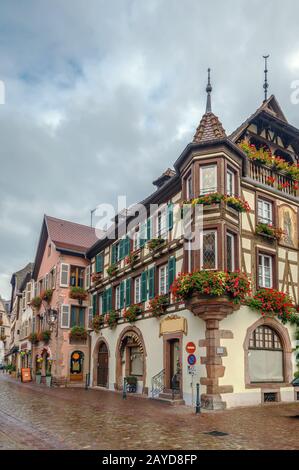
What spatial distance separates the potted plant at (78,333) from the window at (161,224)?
11658 millimetres

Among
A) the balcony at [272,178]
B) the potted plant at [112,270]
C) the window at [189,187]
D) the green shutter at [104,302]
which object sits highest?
the balcony at [272,178]

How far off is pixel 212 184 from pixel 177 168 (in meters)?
2.31

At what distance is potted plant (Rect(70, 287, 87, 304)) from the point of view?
31.2 meters

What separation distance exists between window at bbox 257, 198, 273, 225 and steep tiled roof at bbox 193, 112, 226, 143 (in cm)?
328

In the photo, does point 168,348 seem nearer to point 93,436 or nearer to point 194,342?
point 194,342

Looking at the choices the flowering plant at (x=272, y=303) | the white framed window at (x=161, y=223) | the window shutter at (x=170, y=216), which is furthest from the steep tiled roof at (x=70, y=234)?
the flowering plant at (x=272, y=303)

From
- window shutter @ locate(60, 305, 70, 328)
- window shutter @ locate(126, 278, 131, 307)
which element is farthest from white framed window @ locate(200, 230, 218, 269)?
window shutter @ locate(60, 305, 70, 328)

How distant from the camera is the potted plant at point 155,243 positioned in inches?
824

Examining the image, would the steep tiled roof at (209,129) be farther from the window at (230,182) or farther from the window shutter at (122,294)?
the window shutter at (122,294)

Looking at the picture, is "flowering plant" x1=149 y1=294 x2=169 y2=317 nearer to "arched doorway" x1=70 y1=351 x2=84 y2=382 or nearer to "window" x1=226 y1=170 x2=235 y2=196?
"window" x1=226 y1=170 x2=235 y2=196

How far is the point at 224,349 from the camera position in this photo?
1683 cm

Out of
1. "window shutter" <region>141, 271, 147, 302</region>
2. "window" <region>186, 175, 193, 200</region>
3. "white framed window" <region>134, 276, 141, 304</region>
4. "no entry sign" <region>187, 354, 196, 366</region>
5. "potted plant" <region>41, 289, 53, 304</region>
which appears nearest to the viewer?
"no entry sign" <region>187, 354, 196, 366</region>

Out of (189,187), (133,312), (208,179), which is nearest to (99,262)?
(133,312)

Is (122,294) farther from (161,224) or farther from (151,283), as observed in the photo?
(161,224)
